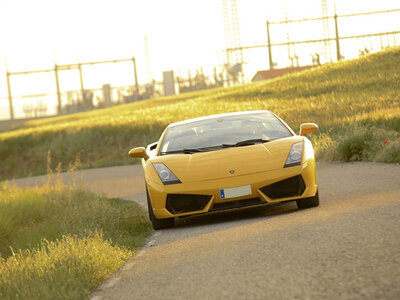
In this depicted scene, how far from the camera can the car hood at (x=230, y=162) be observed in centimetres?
873

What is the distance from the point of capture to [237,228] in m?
8.15

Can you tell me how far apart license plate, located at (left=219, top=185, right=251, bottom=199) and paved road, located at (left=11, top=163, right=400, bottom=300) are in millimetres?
317

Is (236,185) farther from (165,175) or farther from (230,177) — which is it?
(165,175)

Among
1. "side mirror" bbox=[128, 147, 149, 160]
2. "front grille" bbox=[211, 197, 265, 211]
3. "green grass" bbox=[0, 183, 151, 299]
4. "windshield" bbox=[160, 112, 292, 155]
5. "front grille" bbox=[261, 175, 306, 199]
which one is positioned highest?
"windshield" bbox=[160, 112, 292, 155]

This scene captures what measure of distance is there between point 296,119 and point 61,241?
764 inches

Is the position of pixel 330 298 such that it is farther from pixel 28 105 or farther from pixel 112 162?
pixel 28 105

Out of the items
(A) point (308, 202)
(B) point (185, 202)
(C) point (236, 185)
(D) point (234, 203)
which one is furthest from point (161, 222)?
(A) point (308, 202)

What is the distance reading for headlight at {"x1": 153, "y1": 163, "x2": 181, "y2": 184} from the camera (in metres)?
8.85

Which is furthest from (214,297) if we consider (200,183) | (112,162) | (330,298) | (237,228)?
(112,162)

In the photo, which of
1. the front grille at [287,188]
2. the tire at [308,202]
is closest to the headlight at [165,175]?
the front grille at [287,188]

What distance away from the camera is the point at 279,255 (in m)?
6.20

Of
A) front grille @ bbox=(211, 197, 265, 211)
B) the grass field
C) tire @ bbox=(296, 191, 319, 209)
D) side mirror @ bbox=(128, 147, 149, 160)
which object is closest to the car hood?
front grille @ bbox=(211, 197, 265, 211)

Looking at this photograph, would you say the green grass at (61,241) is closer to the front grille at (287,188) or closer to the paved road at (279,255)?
the paved road at (279,255)

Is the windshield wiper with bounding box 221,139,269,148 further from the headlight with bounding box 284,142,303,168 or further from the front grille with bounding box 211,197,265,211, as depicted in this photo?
the front grille with bounding box 211,197,265,211
